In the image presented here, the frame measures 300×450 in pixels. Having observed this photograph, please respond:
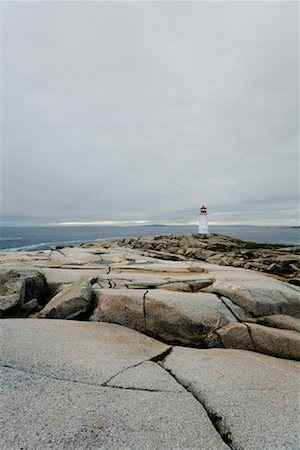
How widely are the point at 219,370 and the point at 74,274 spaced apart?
237 inches

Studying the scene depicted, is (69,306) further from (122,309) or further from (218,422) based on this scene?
(218,422)

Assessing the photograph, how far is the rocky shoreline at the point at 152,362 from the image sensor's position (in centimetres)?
241

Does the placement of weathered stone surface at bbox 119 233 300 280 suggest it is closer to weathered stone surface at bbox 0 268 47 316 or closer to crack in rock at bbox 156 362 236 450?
weathered stone surface at bbox 0 268 47 316

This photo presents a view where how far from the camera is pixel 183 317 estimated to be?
512 centimetres

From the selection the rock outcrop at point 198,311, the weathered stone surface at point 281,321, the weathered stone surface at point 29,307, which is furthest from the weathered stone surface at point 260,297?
the weathered stone surface at point 29,307

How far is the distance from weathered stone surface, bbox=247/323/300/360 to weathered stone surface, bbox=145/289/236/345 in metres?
0.63

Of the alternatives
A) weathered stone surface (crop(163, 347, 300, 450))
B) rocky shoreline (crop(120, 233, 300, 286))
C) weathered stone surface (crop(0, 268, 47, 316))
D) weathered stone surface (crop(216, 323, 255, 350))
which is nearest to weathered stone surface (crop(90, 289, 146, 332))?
weathered stone surface (crop(163, 347, 300, 450))

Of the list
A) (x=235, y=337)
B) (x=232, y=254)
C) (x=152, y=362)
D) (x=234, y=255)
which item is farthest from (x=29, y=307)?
(x=232, y=254)

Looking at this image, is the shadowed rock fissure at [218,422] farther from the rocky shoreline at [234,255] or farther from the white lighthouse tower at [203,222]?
the white lighthouse tower at [203,222]

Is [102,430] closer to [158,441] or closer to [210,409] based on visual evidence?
[158,441]

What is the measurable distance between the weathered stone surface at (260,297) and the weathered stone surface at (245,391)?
158cm

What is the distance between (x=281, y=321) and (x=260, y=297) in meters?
0.76

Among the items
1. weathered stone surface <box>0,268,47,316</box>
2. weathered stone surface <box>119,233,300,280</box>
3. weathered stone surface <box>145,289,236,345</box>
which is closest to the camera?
weathered stone surface <box>145,289,236,345</box>

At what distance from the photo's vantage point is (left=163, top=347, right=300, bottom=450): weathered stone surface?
2541 millimetres
